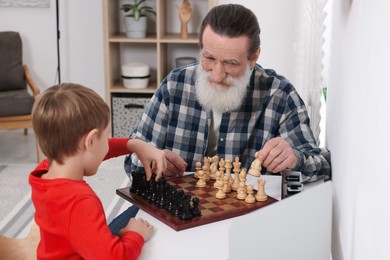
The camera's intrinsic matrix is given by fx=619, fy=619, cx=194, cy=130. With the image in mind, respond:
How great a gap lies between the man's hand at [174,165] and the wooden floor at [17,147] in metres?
2.91

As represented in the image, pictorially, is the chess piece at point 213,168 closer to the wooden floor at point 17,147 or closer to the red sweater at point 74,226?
the red sweater at point 74,226

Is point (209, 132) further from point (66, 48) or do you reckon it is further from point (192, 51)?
point (66, 48)

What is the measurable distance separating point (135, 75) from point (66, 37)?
0.89 metres

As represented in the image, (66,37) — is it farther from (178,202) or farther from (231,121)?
(178,202)

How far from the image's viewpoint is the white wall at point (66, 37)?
5441 millimetres

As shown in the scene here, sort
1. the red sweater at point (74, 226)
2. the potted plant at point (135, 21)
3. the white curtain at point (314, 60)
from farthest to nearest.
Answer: the potted plant at point (135, 21)
the white curtain at point (314, 60)
the red sweater at point (74, 226)

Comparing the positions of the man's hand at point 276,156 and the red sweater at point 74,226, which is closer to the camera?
the red sweater at point 74,226

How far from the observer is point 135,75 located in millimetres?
5023

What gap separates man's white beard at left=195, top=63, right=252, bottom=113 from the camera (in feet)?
7.08

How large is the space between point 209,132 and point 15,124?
2.77 meters

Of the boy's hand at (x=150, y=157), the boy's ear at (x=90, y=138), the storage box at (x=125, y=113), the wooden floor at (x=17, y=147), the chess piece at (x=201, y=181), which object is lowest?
the wooden floor at (x=17, y=147)

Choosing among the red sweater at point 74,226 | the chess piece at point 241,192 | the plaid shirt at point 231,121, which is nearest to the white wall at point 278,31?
the plaid shirt at point 231,121

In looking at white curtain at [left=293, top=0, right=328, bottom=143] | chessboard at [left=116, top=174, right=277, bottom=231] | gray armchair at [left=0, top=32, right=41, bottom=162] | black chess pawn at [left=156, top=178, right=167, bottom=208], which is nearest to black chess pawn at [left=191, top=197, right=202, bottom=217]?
chessboard at [left=116, top=174, right=277, bottom=231]

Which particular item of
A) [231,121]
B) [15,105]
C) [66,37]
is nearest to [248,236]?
[231,121]
